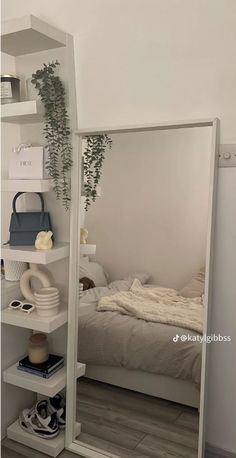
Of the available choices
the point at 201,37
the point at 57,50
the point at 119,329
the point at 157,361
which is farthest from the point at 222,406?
the point at 57,50

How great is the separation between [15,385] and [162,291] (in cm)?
88

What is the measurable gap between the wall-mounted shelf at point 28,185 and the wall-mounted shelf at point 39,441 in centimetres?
113

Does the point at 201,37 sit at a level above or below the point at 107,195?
above

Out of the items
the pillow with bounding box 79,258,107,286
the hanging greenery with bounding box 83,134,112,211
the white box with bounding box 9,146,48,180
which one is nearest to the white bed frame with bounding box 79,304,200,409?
the pillow with bounding box 79,258,107,286

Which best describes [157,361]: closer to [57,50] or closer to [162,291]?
[162,291]

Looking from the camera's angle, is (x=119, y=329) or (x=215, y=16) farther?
(x=119, y=329)

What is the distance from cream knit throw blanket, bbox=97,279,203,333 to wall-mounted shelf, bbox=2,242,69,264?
291 millimetres

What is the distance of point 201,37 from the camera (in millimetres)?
1520

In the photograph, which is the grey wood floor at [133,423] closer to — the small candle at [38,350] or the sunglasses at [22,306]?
the small candle at [38,350]

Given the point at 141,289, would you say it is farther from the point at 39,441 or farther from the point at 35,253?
the point at 39,441

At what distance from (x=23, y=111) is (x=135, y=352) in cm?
119

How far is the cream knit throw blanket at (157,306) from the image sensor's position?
5.36 ft

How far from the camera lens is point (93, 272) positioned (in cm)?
186

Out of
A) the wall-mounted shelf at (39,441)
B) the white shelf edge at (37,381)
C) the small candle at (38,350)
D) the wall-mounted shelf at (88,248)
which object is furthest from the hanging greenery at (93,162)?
the wall-mounted shelf at (39,441)
